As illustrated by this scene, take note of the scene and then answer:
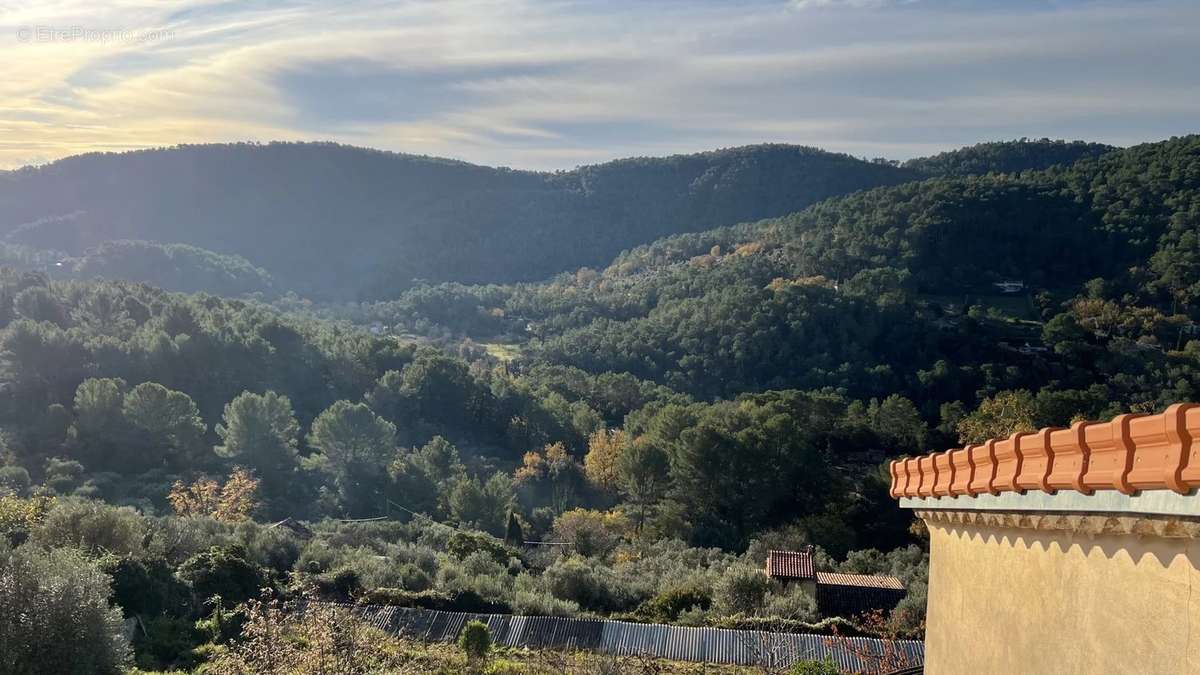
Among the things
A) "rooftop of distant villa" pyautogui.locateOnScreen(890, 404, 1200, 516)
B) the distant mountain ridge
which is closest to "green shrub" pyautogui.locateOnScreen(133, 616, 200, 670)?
"rooftop of distant villa" pyautogui.locateOnScreen(890, 404, 1200, 516)

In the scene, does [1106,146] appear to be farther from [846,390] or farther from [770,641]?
[770,641]

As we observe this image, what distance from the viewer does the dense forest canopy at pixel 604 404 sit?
1846 cm

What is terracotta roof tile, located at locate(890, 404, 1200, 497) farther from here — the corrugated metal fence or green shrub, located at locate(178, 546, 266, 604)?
green shrub, located at locate(178, 546, 266, 604)

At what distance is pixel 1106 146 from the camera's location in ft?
380

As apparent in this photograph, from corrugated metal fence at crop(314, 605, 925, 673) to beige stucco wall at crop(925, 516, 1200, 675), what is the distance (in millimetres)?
9732

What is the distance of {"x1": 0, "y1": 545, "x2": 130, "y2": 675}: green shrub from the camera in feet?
31.2

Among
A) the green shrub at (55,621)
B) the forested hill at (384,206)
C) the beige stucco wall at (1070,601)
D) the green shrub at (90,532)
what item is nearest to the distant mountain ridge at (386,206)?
the forested hill at (384,206)

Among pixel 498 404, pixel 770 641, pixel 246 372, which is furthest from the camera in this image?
pixel 498 404

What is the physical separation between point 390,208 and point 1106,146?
395ft

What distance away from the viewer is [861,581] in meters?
19.6

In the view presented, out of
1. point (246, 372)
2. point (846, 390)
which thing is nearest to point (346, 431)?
point (246, 372)

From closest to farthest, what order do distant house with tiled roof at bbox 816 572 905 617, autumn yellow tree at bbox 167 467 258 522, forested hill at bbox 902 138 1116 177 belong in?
1. distant house with tiled roof at bbox 816 572 905 617
2. autumn yellow tree at bbox 167 467 258 522
3. forested hill at bbox 902 138 1116 177

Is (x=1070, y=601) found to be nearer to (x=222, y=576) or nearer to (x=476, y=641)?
(x=476, y=641)

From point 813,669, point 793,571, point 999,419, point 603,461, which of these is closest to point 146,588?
point 813,669
